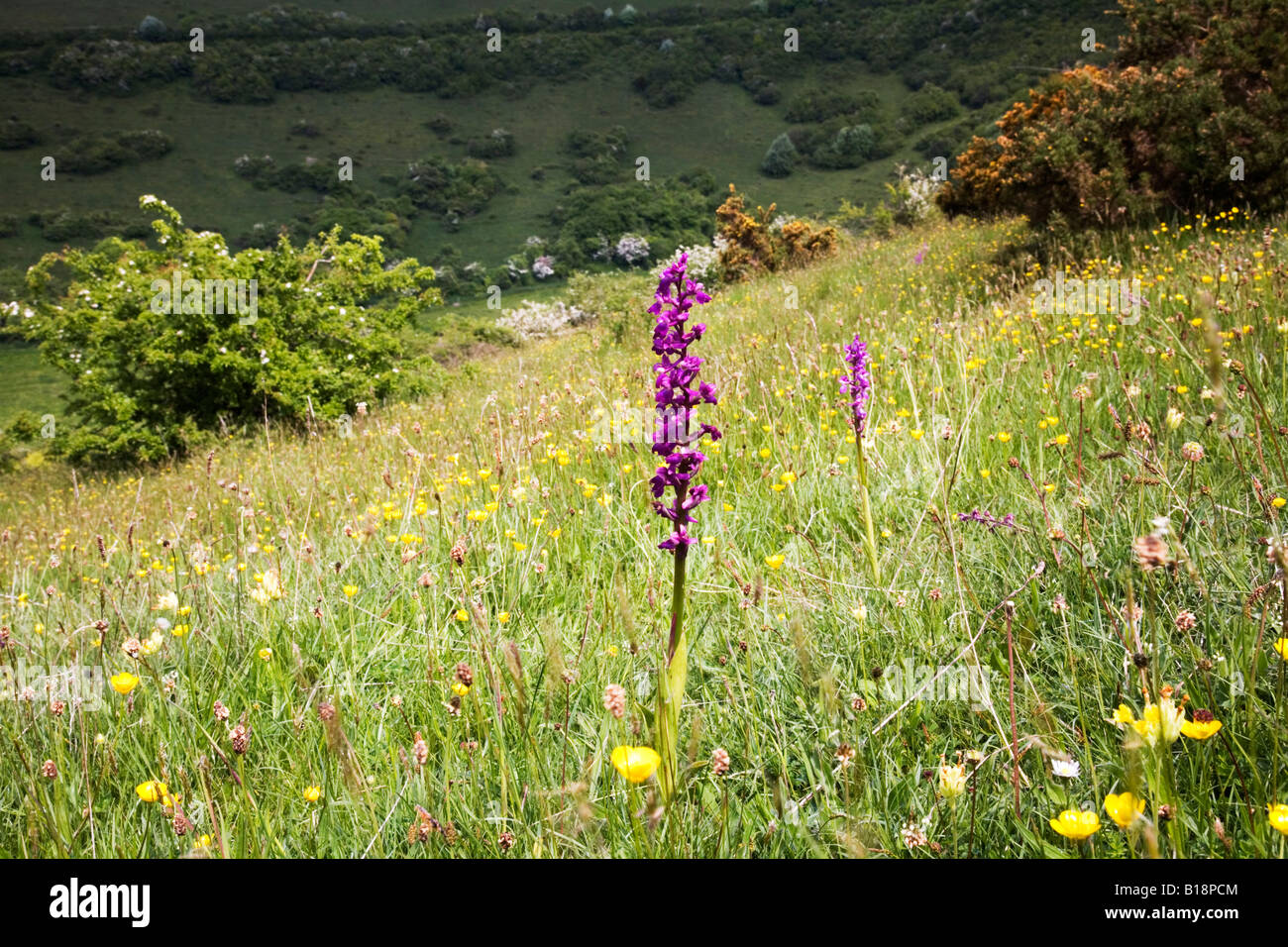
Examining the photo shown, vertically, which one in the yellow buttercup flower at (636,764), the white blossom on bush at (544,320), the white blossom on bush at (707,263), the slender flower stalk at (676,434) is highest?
the white blossom on bush at (707,263)

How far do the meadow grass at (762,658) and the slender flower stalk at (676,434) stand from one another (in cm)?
10

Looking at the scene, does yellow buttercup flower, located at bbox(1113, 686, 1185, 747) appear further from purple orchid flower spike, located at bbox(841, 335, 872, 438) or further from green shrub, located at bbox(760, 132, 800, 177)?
green shrub, located at bbox(760, 132, 800, 177)

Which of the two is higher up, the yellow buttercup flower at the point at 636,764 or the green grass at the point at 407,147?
the green grass at the point at 407,147

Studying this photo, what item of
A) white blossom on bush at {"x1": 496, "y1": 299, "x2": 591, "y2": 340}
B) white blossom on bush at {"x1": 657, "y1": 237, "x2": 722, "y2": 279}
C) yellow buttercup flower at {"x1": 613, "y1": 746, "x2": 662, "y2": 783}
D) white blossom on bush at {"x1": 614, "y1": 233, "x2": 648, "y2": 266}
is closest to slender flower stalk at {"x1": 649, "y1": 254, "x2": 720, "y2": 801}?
yellow buttercup flower at {"x1": 613, "y1": 746, "x2": 662, "y2": 783}

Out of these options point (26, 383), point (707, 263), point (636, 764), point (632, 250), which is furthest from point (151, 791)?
point (632, 250)

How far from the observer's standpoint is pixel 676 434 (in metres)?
1.18

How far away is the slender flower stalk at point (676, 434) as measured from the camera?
111cm

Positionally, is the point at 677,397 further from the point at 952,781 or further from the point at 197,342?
the point at 197,342

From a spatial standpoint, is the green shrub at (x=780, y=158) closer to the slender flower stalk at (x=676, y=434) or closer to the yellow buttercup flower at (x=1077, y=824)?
the slender flower stalk at (x=676, y=434)

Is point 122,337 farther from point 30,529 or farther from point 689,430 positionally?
point 689,430

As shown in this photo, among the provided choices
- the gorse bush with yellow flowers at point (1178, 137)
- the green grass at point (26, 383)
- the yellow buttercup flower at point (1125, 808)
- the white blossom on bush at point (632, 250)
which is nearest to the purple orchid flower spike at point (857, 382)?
the yellow buttercup flower at point (1125, 808)

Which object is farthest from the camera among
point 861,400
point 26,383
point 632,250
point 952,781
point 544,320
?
point 632,250

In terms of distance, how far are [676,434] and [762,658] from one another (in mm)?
737
